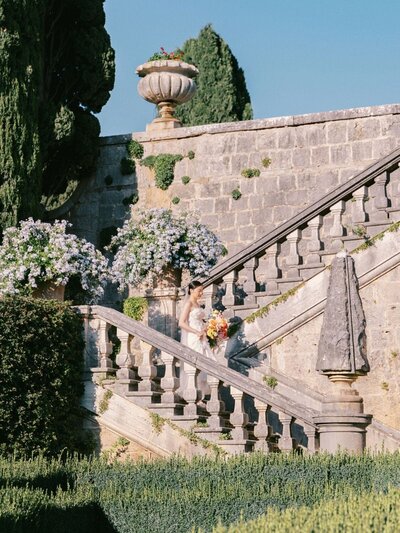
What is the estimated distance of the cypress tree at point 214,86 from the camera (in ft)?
74.9

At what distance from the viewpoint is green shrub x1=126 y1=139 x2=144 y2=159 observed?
58.6 feet

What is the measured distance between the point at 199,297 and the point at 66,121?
404 centimetres

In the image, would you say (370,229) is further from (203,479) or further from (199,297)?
(203,479)

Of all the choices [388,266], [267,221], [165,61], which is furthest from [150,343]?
[165,61]

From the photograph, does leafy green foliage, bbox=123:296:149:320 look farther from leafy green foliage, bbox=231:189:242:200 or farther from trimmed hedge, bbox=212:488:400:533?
trimmed hedge, bbox=212:488:400:533

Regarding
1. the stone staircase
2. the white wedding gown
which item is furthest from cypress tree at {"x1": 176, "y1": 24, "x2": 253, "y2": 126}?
the white wedding gown

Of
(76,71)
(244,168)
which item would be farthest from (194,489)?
(76,71)

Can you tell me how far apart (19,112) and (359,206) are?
15.3ft

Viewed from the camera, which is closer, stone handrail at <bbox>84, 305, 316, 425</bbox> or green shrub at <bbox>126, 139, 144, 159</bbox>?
stone handrail at <bbox>84, 305, 316, 425</bbox>

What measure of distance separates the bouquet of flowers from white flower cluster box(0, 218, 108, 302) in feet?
4.62

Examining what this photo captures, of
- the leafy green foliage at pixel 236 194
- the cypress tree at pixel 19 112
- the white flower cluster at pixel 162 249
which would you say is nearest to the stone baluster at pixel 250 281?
the white flower cluster at pixel 162 249

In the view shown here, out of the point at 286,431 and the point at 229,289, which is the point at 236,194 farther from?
the point at 286,431

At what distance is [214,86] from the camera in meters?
23.1

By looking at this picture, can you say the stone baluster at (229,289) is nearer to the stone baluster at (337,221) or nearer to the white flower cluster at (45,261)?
the stone baluster at (337,221)
